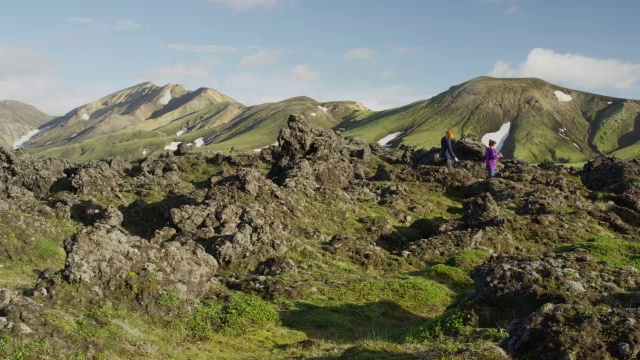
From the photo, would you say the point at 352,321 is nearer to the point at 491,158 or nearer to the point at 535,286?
the point at 535,286

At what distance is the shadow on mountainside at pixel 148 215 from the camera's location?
3784cm

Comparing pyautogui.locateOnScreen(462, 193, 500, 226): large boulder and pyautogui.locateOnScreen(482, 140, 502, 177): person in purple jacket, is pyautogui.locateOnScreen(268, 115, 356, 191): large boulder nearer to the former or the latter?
pyautogui.locateOnScreen(462, 193, 500, 226): large boulder

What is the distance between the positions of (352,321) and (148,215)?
24.3 m

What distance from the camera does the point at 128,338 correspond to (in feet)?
49.5

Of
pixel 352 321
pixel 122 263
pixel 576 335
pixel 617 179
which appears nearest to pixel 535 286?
pixel 576 335

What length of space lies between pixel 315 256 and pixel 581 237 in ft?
71.1

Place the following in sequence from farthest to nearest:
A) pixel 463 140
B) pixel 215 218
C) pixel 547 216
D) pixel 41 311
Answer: pixel 463 140 → pixel 547 216 → pixel 215 218 → pixel 41 311

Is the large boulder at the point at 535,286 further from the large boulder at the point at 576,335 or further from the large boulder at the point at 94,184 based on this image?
the large boulder at the point at 94,184

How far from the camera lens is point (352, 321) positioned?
20.9m

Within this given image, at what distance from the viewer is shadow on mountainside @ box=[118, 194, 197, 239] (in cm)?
3784

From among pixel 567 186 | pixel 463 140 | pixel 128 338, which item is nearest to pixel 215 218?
pixel 128 338

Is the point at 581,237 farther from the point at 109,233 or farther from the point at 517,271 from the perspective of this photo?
the point at 109,233

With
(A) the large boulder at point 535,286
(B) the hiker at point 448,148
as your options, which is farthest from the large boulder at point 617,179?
(A) the large boulder at point 535,286

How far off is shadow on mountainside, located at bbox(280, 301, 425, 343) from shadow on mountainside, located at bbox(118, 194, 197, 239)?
18.9 meters
